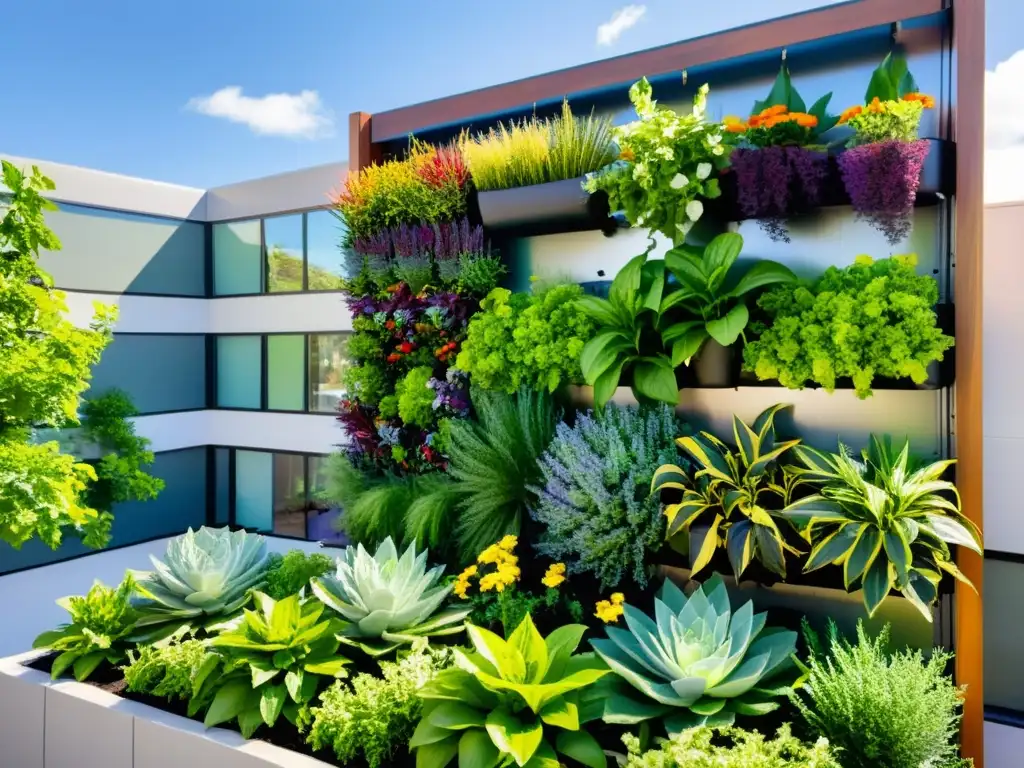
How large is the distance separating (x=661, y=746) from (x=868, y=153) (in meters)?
2.19

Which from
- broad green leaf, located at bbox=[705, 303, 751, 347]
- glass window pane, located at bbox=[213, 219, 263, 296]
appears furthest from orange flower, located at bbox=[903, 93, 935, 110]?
glass window pane, located at bbox=[213, 219, 263, 296]

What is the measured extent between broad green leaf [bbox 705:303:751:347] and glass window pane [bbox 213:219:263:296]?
8271 millimetres

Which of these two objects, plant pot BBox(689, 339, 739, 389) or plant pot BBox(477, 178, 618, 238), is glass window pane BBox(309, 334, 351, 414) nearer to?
plant pot BBox(477, 178, 618, 238)

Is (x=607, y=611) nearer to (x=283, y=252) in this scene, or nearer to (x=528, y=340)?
(x=528, y=340)

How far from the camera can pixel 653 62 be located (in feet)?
11.8

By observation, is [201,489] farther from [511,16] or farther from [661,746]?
[661,746]

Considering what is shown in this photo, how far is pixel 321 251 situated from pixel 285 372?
1.65 metres

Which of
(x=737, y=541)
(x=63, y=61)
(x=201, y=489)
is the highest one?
(x=63, y=61)

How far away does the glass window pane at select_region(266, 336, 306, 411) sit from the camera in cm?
983

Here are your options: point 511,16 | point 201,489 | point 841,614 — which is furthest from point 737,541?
point 201,489

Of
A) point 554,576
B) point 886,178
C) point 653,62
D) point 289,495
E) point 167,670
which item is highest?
point 653,62

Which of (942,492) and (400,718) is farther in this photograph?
(942,492)

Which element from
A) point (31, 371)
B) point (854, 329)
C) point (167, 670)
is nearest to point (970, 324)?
point (854, 329)

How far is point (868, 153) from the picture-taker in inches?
112
